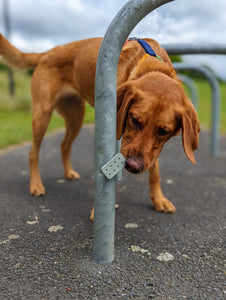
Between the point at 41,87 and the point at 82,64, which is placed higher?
the point at 82,64

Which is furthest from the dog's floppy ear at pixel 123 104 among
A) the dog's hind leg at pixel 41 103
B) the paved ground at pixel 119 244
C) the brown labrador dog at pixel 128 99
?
the dog's hind leg at pixel 41 103

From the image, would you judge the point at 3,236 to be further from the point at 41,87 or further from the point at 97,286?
the point at 41,87

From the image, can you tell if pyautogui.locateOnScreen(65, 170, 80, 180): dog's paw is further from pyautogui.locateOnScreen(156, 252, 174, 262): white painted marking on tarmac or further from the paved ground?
pyautogui.locateOnScreen(156, 252, 174, 262): white painted marking on tarmac

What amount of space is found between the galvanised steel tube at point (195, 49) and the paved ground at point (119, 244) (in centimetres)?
146

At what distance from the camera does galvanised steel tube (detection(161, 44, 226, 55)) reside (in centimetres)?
325

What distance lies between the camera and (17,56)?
3074 millimetres

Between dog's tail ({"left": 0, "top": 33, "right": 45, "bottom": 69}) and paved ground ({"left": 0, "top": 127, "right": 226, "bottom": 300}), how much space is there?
127cm

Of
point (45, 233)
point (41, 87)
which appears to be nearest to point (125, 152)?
point (45, 233)

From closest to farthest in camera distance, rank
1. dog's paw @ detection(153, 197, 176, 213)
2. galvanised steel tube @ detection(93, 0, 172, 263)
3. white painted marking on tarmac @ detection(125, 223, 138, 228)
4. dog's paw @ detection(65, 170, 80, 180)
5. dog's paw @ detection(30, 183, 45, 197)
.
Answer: galvanised steel tube @ detection(93, 0, 172, 263) → white painted marking on tarmac @ detection(125, 223, 138, 228) → dog's paw @ detection(153, 197, 176, 213) → dog's paw @ detection(30, 183, 45, 197) → dog's paw @ detection(65, 170, 80, 180)

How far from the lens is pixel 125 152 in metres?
1.71

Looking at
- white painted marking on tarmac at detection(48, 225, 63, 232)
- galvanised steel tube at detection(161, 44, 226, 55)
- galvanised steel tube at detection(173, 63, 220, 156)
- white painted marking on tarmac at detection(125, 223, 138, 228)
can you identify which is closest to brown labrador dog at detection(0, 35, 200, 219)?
white painted marking on tarmac at detection(125, 223, 138, 228)

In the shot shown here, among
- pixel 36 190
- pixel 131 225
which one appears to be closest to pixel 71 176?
pixel 36 190

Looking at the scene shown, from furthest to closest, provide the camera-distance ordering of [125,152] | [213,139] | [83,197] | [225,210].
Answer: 1. [213,139]
2. [83,197]
3. [225,210]
4. [125,152]

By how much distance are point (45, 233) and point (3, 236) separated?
0.89 feet
